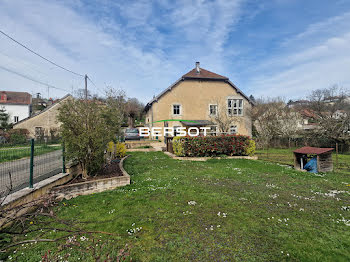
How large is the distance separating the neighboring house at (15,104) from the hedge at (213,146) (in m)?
46.5

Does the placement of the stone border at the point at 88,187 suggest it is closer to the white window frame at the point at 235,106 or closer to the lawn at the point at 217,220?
the lawn at the point at 217,220

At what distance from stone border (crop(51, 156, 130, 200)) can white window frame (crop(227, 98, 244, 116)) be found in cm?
2255

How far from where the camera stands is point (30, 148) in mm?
5730

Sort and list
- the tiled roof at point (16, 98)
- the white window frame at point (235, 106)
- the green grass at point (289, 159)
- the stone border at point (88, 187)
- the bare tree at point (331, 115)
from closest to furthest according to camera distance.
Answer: the stone border at point (88, 187) → the green grass at point (289, 159) → the bare tree at point (331, 115) → the white window frame at point (235, 106) → the tiled roof at point (16, 98)

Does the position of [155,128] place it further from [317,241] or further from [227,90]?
[317,241]

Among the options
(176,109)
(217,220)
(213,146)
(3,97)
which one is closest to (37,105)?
(3,97)

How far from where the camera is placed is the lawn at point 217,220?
3.24m

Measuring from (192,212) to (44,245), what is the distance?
305cm

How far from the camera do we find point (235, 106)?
27.6 metres

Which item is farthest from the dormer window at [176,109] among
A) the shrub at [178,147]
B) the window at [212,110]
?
the shrub at [178,147]

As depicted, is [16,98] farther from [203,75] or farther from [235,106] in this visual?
[235,106]

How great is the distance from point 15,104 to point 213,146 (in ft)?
163

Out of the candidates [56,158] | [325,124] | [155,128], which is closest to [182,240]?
[56,158]

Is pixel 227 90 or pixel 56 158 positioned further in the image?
pixel 227 90
